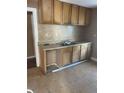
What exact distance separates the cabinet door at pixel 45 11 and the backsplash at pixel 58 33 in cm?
37

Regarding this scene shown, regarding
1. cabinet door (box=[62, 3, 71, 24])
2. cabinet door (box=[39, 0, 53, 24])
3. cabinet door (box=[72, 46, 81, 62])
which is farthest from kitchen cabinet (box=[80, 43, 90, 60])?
cabinet door (box=[39, 0, 53, 24])

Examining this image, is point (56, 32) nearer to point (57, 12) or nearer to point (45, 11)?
point (57, 12)

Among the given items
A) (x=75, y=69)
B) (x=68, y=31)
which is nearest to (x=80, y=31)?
(x=68, y=31)

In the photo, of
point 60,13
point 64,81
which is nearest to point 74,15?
point 60,13

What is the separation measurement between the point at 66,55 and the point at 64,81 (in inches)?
44.7

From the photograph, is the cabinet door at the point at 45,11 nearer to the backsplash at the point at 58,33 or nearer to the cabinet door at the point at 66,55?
the backsplash at the point at 58,33

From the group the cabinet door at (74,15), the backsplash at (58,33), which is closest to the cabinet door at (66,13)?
the cabinet door at (74,15)

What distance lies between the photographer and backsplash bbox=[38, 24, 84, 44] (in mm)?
3827

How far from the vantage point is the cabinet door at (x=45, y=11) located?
11.1 ft

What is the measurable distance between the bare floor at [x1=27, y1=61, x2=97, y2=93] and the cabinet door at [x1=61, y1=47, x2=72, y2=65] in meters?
0.29
